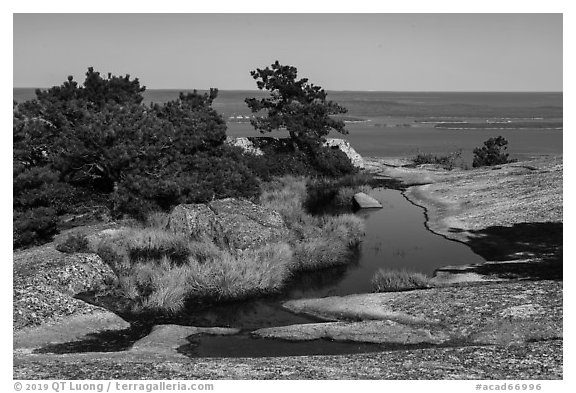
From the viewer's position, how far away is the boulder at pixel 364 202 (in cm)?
4384

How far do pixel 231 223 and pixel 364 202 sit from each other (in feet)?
53.8

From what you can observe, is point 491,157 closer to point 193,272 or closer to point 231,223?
point 231,223

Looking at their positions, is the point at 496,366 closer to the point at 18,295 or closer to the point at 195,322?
the point at 195,322

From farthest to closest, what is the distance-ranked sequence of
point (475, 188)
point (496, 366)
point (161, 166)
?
point (475, 188)
point (161, 166)
point (496, 366)

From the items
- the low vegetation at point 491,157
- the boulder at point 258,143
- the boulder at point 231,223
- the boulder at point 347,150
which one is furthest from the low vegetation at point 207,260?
the low vegetation at point 491,157

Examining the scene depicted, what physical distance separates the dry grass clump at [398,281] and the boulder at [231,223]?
6240mm

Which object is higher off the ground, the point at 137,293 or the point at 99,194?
the point at 99,194

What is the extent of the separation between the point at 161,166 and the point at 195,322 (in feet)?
49.7

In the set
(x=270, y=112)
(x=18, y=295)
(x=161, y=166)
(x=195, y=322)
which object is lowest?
(x=195, y=322)

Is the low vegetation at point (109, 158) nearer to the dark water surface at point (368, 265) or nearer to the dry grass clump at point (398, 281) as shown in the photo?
the dark water surface at point (368, 265)

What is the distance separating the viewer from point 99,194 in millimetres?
35094

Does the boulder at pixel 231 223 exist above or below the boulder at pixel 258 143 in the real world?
below

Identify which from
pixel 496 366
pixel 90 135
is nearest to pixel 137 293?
pixel 90 135

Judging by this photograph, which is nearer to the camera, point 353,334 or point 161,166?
point 353,334
